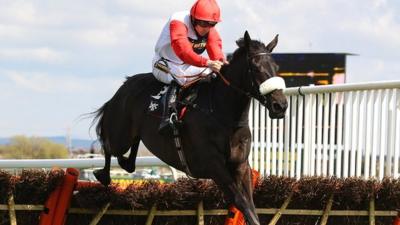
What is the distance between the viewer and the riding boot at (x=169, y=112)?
628 cm

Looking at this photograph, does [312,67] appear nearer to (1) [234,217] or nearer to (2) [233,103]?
(1) [234,217]

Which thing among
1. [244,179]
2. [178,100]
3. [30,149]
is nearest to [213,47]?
[178,100]

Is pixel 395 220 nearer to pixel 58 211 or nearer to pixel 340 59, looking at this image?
pixel 58 211

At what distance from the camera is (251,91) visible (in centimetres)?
576

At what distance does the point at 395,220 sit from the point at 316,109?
1.49 m

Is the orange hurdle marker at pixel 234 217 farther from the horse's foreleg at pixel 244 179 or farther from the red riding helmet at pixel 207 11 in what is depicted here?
the red riding helmet at pixel 207 11

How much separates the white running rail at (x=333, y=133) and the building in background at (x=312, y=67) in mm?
21724

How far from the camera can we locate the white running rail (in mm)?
6863

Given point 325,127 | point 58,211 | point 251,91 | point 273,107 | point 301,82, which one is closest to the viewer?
point 273,107

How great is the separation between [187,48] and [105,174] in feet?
6.26

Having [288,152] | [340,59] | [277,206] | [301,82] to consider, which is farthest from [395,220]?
[340,59]

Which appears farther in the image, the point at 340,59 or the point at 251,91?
the point at 340,59

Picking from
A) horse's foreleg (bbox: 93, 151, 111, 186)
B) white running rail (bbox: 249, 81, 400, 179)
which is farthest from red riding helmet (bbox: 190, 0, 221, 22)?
horse's foreleg (bbox: 93, 151, 111, 186)

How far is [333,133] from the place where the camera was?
7320 mm
